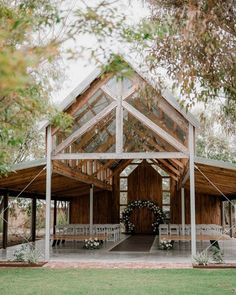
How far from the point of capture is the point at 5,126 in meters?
5.34

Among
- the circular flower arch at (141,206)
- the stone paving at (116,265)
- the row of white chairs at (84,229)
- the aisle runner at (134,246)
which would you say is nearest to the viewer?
the stone paving at (116,265)

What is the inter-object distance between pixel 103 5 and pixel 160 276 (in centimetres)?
626

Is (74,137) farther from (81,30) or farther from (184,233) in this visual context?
(81,30)

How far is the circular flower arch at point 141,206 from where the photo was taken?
2261cm

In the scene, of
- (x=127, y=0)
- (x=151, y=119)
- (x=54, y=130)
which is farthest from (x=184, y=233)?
(x=127, y=0)

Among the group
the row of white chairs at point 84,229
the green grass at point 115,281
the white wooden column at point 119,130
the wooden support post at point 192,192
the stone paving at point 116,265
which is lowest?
the green grass at point 115,281

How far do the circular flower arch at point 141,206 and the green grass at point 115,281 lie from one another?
42.7 feet

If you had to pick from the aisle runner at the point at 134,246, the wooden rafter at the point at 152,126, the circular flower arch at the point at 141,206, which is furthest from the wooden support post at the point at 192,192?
the circular flower arch at the point at 141,206

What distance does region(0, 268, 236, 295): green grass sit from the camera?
752 centimetres

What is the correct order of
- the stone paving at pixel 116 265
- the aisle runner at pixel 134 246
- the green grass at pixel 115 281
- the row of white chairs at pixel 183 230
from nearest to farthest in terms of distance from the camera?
1. the green grass at pixel 115 281
2. the stone paving at pixel 116 265
3. the aisle runner at pixel 134 246
4. the row of white chairs at pixel 183 230

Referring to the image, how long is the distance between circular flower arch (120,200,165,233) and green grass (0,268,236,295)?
1301cm

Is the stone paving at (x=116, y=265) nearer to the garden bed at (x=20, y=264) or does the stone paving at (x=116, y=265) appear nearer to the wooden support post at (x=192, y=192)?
the garden bed at (x=20, y=264)

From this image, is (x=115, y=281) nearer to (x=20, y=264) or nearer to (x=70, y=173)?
(x=20, y=264)

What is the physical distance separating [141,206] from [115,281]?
48.1ft
